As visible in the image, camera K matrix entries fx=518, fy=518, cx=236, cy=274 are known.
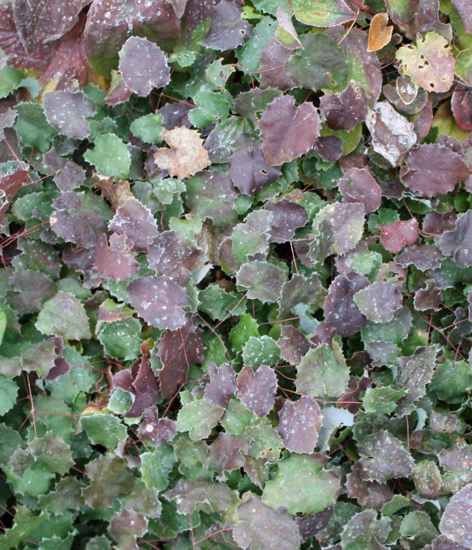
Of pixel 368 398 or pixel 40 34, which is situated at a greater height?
pixel 40 34

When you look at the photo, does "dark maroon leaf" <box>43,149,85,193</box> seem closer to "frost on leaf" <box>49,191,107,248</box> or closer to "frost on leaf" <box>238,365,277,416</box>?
"frost on leaf" <box>49,191,107,248</box>

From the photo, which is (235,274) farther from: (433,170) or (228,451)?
(433,170)

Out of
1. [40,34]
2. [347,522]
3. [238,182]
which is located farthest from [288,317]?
[40,34]

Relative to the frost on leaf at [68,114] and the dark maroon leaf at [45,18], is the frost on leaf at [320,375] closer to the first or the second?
the frost on leaf at [68,114]

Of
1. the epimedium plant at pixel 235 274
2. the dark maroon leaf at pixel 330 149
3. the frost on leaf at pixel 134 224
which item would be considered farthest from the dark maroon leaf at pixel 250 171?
the frost on leaf at pixel 134 224

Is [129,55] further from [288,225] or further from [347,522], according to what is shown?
[347,522]

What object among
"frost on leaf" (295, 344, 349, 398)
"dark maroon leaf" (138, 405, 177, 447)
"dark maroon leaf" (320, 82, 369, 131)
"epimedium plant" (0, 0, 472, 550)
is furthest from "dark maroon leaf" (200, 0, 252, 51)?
"dark maroon leaf" (138, 405, 177, 447)
